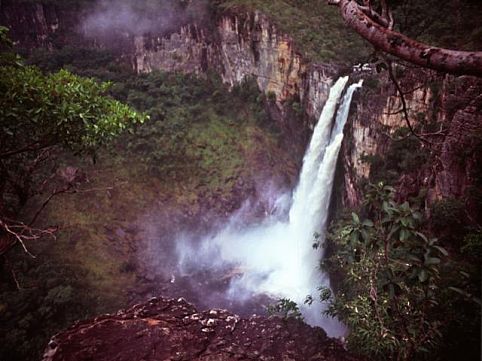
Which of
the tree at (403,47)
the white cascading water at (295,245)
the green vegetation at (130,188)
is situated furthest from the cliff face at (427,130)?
the green vegetation at (130,188)

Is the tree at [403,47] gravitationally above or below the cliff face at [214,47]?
below

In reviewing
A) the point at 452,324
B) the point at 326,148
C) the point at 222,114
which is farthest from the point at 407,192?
the point at 222,114

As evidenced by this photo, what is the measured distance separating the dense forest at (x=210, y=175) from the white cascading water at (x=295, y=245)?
0.55 m

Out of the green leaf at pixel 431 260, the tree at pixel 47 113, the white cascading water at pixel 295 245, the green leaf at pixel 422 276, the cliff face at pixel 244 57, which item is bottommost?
the white cascading water at pixel 295 245

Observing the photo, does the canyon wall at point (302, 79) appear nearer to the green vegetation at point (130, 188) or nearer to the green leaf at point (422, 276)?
the green vegetation at point (130, 188)

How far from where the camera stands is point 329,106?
12758 mm

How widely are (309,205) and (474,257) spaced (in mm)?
8099

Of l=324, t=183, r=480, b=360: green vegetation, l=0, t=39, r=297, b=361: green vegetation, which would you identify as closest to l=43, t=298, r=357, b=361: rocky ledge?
l=324, t=183, r=480, b=360: green vegetation

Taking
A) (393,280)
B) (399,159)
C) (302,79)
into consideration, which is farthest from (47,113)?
(302,79)

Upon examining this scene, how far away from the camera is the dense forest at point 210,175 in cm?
475

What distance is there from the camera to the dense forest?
4.75m

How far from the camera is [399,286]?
427cm

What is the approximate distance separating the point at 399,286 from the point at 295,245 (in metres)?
10.4

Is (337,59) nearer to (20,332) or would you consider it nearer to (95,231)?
(95,231)
